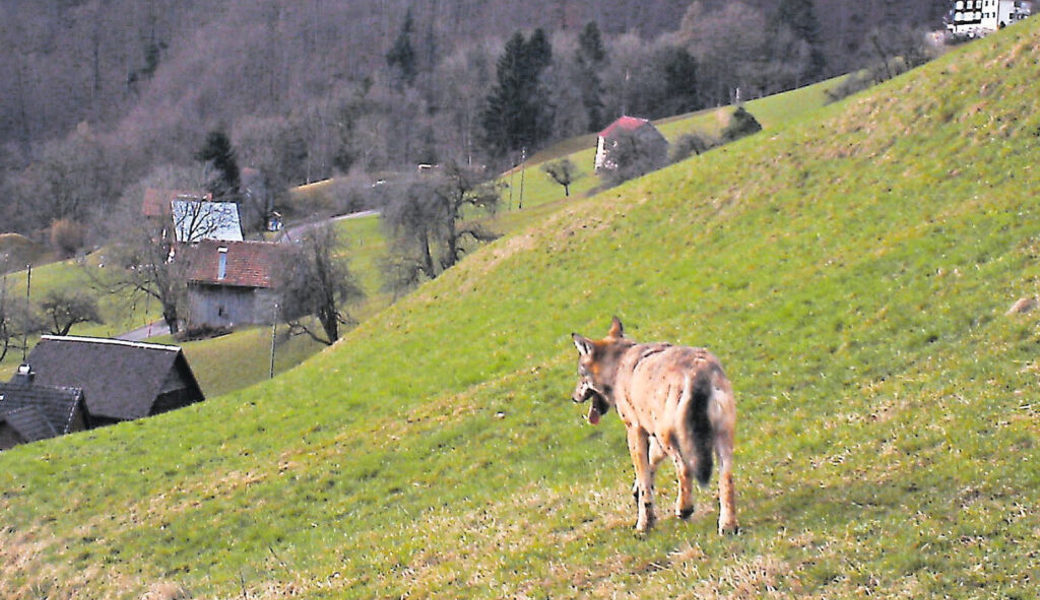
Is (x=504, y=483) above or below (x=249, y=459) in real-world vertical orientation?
above

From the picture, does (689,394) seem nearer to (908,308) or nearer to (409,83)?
(908,308)

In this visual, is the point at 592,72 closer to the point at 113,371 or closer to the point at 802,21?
the point at 802,21

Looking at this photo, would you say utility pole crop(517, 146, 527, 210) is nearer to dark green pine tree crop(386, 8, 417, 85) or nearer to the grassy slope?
dark green pine tree crop(386, 8, 417, 85)

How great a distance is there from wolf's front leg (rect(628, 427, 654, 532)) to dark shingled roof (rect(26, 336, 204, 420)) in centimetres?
Result: 4075

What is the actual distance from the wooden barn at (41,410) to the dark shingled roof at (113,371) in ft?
11.0

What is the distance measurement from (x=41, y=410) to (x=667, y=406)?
1553 inches

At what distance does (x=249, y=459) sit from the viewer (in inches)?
984

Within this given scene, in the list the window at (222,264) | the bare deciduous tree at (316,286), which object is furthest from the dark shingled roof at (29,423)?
the window at (222,264)

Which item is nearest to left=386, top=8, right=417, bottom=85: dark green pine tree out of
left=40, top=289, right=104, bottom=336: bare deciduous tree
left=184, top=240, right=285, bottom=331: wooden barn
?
left=184, top=240, right=285, bottom=331: wooden barn

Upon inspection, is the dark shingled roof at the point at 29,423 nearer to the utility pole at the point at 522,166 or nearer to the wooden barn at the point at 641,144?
the wooden barn at the point at 641,144

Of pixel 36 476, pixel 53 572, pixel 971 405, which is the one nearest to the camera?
pixel 971 405

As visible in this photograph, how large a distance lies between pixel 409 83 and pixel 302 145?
32.3 meters

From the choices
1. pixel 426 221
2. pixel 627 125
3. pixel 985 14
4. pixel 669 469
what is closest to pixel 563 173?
pixel 627 125

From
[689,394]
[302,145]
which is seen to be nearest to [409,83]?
[302,145]
